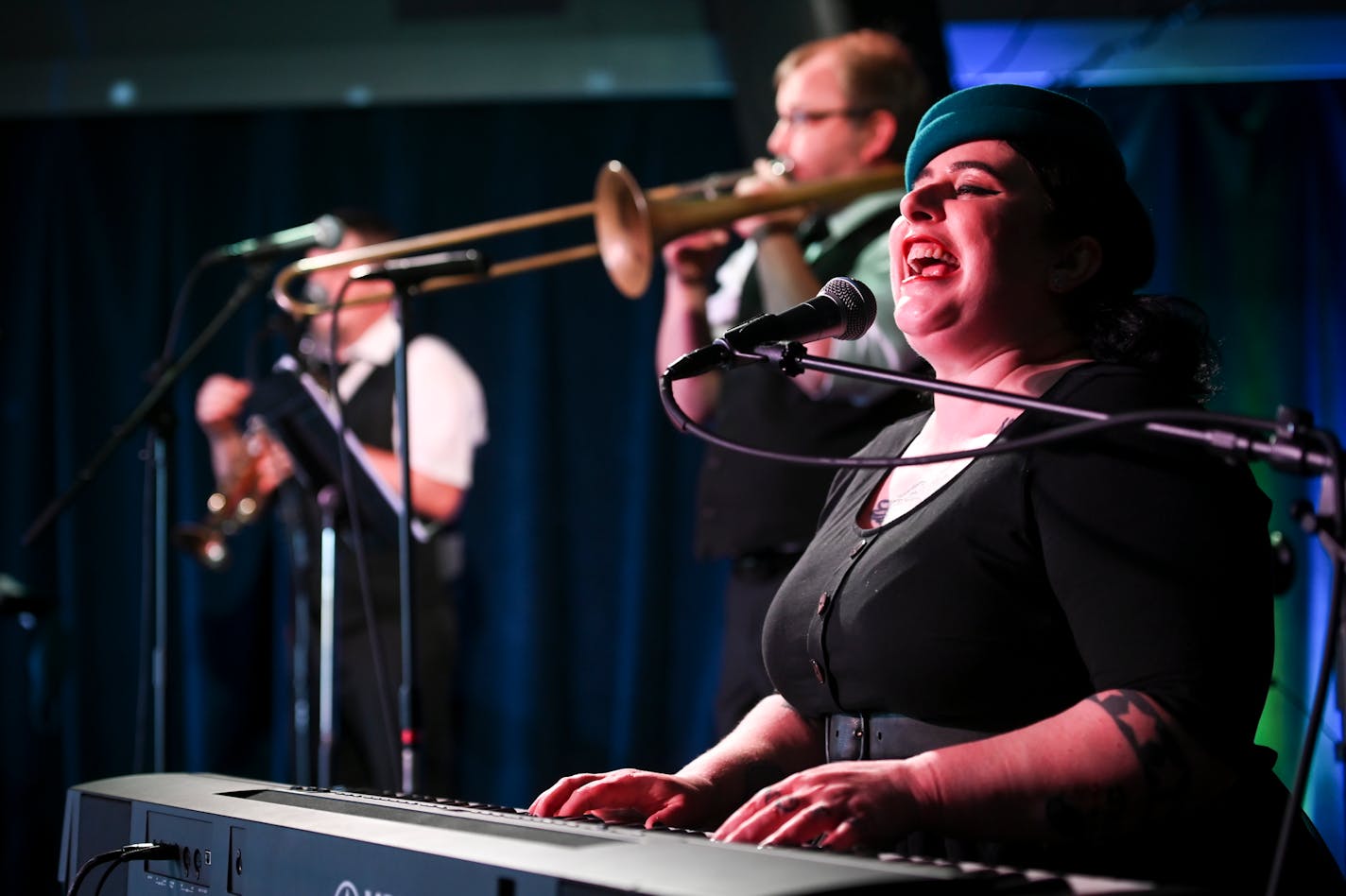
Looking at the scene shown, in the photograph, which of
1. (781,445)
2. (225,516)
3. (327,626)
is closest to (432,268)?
(781,445)

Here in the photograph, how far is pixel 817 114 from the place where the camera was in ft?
9.79

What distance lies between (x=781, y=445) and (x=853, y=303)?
138 centimetres

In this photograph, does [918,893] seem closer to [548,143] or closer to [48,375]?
[548,143]

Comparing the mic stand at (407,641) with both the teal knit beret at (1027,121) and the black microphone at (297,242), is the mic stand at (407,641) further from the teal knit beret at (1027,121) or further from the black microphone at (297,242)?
the teal knit beret at (1027,121)

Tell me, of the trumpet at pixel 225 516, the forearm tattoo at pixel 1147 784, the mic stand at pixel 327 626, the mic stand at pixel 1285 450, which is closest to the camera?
the mic stand at pixel 1285 450

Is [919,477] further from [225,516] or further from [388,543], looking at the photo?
[225,516]

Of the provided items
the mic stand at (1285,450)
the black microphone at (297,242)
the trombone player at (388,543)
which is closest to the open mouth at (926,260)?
the mic stand at (1285,450)

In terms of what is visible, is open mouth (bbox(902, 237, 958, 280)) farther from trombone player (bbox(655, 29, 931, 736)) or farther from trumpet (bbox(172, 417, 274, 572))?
trumpet (bbox(172, 417, 274, 572))

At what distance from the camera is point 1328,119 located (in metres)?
4.36

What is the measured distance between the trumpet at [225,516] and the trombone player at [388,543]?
431 mm

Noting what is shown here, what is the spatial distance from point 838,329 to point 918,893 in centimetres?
70

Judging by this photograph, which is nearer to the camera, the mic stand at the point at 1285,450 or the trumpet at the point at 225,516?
the mic stand at the point at 1285,450

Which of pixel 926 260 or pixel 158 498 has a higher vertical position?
pixel 926 260

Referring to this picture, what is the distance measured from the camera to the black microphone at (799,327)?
53.3 inches
